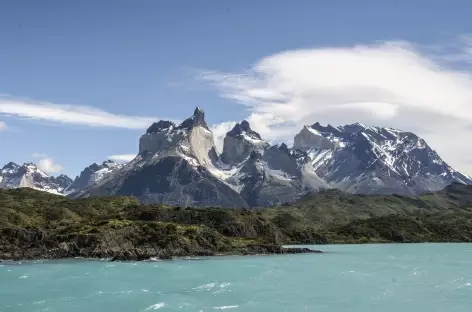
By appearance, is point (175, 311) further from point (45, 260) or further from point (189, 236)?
point (189, 236)

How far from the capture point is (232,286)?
102 metres

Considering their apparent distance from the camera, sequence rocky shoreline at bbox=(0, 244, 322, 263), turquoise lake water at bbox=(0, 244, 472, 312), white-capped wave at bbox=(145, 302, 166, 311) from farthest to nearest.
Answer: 1. rocky shoreline at bbox=(0, 244, 322, 263)
2. turquoise lake water at bbox=(0, 244, 472, 312)
3. white-capped wave at bbox=(145, 302, 166, 311)

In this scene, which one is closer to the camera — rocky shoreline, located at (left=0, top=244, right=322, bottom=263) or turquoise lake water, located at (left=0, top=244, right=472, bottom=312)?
turquoise lake water, located at (left=0, top=244, right=472, bottom=312)

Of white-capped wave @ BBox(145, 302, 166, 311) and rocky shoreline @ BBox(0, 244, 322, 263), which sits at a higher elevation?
white-capped wave @ BBox(145, 302, 166, 311)

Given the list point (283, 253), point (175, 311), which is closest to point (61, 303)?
point (175, 311)

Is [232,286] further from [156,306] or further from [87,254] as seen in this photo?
[87,254]

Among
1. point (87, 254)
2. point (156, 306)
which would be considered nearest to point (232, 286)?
point (156, 306)

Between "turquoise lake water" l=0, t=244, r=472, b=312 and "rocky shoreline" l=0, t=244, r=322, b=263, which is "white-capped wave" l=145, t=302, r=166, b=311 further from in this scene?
"rocky shoreline" l=0, t=244, r=322, b=263

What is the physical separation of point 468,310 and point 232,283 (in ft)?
140

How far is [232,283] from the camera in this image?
105812mm

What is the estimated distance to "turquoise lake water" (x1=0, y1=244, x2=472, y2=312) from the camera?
81250 millimetres

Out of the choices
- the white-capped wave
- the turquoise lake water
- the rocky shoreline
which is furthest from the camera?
the rocky shoreline

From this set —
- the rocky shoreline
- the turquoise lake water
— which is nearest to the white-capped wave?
the turquoise lake water

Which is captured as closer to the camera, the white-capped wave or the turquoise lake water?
the white-capped wave
